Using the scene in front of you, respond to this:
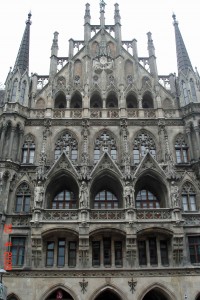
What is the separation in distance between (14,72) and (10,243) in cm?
1305

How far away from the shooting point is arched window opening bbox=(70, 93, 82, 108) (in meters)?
27.1

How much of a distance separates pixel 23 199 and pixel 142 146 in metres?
8.93

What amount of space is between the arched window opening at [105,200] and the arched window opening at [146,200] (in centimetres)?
149

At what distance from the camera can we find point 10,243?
2092 cm

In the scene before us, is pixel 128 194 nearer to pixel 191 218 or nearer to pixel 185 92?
pixel 191 218

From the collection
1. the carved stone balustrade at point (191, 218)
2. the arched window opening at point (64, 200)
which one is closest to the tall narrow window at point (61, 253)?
the arched window opening at point (64, 200)

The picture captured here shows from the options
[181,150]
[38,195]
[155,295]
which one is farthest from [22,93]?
[155,295]

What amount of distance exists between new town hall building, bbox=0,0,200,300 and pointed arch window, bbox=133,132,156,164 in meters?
0.07

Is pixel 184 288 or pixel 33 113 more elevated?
pixel 33 113

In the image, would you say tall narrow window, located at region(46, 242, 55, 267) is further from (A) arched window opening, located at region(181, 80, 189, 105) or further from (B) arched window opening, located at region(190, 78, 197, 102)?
(B) arched window opening, located at region(190, 78, 197, 102)

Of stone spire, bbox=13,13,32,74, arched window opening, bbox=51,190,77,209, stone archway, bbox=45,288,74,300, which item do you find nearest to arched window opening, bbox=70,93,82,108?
stone spire, bbox=13,13,32,74

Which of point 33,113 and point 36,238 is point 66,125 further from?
point 36,238

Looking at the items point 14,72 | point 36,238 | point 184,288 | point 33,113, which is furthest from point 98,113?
point 184,288

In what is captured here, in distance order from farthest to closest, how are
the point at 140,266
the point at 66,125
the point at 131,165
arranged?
the point at 66,125 < the point at 131,165 < the point at 140,266
